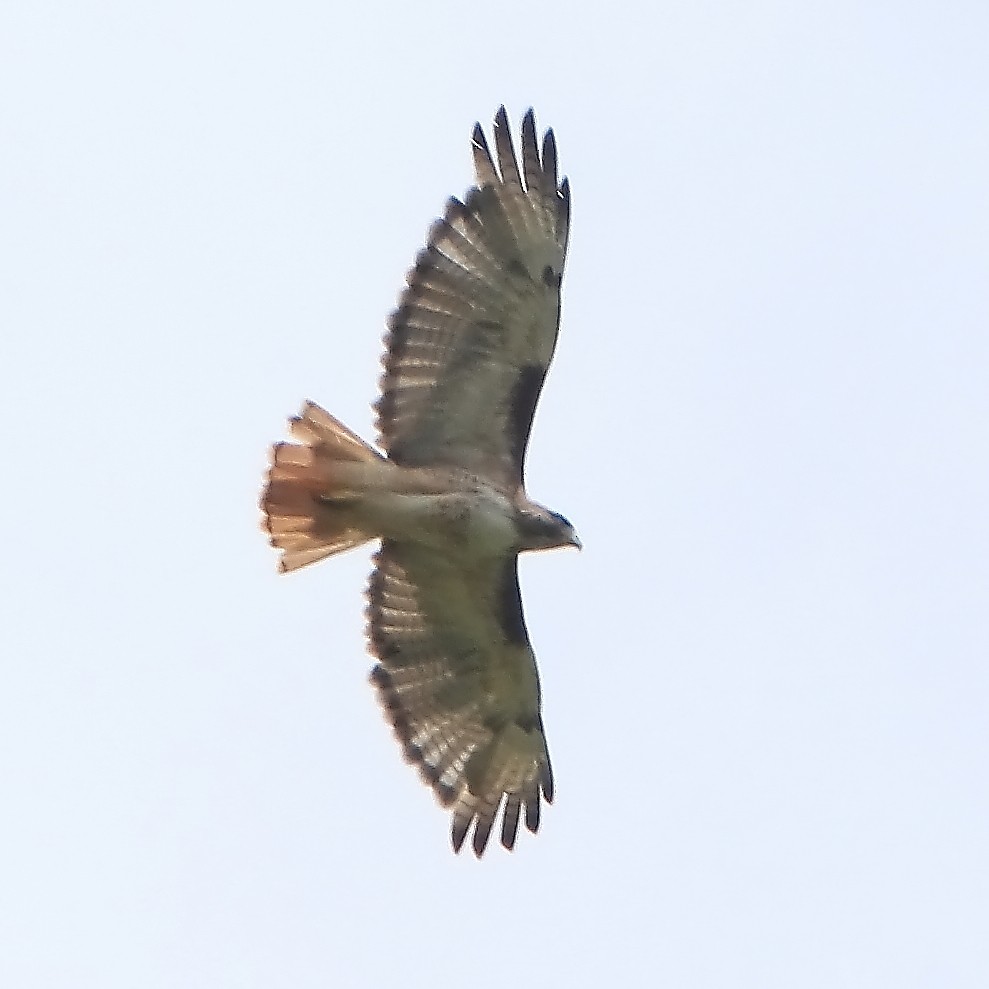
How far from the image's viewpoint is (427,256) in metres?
11.1

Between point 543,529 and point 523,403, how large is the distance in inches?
25.0

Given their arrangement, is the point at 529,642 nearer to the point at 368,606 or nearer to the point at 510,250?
the point at 368,606

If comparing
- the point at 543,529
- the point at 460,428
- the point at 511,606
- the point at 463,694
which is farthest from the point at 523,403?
the point at 463,694

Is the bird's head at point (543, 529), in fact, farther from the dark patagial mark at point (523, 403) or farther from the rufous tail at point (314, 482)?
the rufous tail at point (314, 482)

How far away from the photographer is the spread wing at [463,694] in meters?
11.7

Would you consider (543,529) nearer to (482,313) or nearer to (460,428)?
(460,428)

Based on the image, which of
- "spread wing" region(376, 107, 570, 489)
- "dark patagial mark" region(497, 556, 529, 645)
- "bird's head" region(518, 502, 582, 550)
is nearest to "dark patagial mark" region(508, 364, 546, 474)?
"spread wing" region(376, 107, 570, 489)

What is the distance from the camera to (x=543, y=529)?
36.6 ft

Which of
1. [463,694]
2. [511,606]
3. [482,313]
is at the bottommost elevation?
[463,694]

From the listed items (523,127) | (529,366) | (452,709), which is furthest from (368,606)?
(523,127)

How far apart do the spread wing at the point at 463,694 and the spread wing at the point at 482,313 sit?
2.58 feet

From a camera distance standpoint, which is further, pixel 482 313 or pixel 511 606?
pixel 511 606

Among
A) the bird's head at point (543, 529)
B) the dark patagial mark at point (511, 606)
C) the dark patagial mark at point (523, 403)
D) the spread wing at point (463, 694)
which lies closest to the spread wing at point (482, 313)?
the dark patagial mark at point (523, 403)

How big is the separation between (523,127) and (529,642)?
265 centimetres
